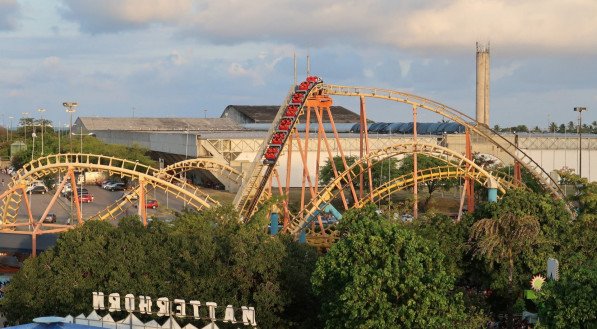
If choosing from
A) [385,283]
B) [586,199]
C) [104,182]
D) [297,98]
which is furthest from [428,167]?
[385,283]

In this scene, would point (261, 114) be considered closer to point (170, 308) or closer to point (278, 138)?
point (278, 138)

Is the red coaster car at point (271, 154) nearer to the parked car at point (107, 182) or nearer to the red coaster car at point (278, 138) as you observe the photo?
the red coaster car at point (278, 138)

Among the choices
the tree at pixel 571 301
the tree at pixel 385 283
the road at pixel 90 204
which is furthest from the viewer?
the road at pixel 90 204

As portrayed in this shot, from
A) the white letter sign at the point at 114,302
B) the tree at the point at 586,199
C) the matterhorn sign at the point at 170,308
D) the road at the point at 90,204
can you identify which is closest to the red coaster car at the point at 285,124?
the tree at the point at 586,199

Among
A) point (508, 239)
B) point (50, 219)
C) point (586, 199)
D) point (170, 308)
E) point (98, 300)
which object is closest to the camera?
point (170, 308)

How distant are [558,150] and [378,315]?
66974 mm

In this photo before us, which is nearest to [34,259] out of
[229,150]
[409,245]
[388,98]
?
[409,245]

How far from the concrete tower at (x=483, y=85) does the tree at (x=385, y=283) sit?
71.4m

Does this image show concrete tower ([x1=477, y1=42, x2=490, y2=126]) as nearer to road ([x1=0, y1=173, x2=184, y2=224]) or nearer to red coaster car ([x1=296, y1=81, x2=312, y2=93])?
road ([x1=0, y1=173, x2=184, y2=224])

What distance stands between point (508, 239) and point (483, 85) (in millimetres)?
66859

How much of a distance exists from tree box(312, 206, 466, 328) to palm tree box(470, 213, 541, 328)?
4.52 m

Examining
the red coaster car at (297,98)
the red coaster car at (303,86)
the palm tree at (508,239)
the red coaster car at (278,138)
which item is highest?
the red coaster car at (303,86)

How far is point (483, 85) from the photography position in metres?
99.9

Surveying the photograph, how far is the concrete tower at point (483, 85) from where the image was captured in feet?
327
